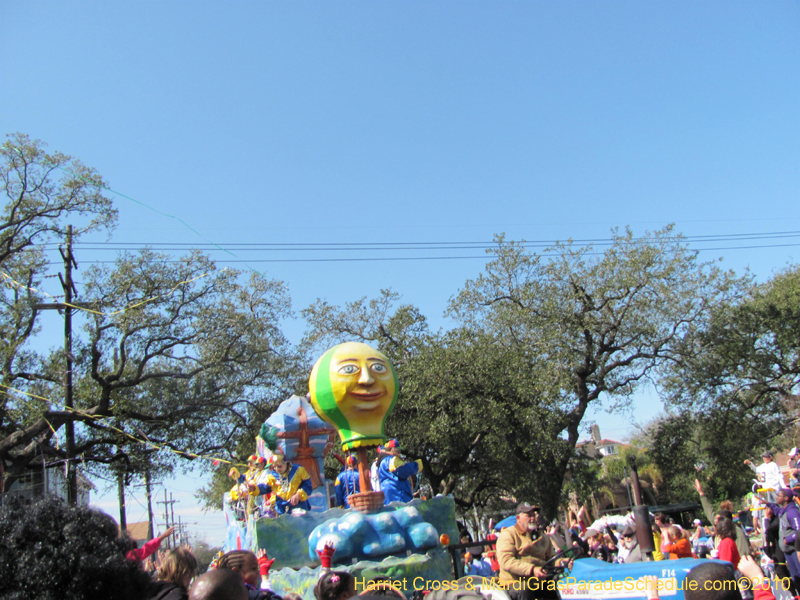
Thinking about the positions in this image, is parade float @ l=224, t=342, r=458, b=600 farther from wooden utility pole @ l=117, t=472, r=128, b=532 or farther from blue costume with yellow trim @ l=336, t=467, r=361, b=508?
wooden utility pole @ l=117, t=472, r=128, b=532

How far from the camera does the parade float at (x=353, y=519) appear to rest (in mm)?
8844

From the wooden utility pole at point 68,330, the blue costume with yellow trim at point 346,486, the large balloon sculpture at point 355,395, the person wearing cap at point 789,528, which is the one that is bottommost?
the person wearing cap at point 789,528

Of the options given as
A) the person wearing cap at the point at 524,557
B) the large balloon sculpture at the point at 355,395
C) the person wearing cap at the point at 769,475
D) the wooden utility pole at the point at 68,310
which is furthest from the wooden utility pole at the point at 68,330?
the person wearing cap at the point at 769,475

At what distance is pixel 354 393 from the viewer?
10.5 m

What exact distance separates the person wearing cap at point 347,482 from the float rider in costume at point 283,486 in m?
0.88

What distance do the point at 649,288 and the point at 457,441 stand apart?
8230 mm

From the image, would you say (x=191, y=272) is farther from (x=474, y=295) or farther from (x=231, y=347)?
(x=474, y=295)

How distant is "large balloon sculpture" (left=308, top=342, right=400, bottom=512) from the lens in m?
10.6

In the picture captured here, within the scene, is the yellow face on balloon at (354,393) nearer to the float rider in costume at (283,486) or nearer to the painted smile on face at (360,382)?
the painted smile on face at (360,382)

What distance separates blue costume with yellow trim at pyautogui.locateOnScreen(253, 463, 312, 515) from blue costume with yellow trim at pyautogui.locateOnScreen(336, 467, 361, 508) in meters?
0.87

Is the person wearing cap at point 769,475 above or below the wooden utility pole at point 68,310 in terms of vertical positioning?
below

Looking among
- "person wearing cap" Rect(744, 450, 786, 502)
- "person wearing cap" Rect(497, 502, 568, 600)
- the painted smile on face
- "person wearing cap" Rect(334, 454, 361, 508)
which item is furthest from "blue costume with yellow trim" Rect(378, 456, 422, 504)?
"person wearing cap" Rect(744, 450, 786, 502)

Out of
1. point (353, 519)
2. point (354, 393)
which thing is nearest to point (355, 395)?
point (354, 393)

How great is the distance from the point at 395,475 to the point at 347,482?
1.19 metres
